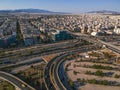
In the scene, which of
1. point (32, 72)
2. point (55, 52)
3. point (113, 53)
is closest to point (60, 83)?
point (32, 72)

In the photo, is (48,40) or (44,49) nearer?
(44,49)

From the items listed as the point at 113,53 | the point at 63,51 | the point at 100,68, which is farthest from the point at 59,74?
the point at 113,53

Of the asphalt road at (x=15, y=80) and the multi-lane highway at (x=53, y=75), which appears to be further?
the multi-lane highway at (x=53, y=75)

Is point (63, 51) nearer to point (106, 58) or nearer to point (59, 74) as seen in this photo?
point (106, 58)

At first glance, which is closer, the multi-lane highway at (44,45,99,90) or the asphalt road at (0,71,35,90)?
the asphalt road at (0,71,35,90)

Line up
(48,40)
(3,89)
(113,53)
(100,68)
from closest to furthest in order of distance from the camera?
(3,89), (100,68), (113,53), (48,40)

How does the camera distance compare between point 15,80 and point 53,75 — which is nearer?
point 15,80

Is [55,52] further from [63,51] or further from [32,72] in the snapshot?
[32,72]

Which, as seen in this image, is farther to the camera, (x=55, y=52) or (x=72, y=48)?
(x=72, y=48)

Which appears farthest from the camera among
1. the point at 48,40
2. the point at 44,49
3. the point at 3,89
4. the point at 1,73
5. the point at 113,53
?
the point at 48,40
